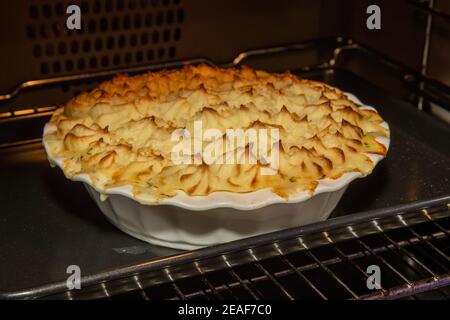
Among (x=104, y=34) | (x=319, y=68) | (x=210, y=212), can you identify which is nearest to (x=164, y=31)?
(x=104, y=34)

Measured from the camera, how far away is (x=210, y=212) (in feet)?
2.96

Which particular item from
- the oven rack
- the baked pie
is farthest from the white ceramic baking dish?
the oven rack

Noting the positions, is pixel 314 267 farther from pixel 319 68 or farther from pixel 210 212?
pixel 319 68

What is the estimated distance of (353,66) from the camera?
148cm

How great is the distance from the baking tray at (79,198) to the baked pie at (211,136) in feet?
0.32

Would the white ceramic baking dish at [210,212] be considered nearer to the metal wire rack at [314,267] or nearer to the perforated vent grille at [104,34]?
the metal wire rack at [314,267]

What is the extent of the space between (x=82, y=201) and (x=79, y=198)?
0.01m

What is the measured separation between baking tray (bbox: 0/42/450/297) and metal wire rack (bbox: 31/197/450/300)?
3 cm

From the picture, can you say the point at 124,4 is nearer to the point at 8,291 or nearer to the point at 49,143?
the point at 49,143

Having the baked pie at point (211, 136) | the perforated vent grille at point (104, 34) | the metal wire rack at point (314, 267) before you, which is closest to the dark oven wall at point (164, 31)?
the perforated vent grille at point (104, 34)

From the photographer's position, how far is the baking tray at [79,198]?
36.9 inches

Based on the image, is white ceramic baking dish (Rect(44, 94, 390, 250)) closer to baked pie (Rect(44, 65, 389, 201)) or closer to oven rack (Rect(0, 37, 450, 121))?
baked pie (Rect(44, 65, 389, 201))
